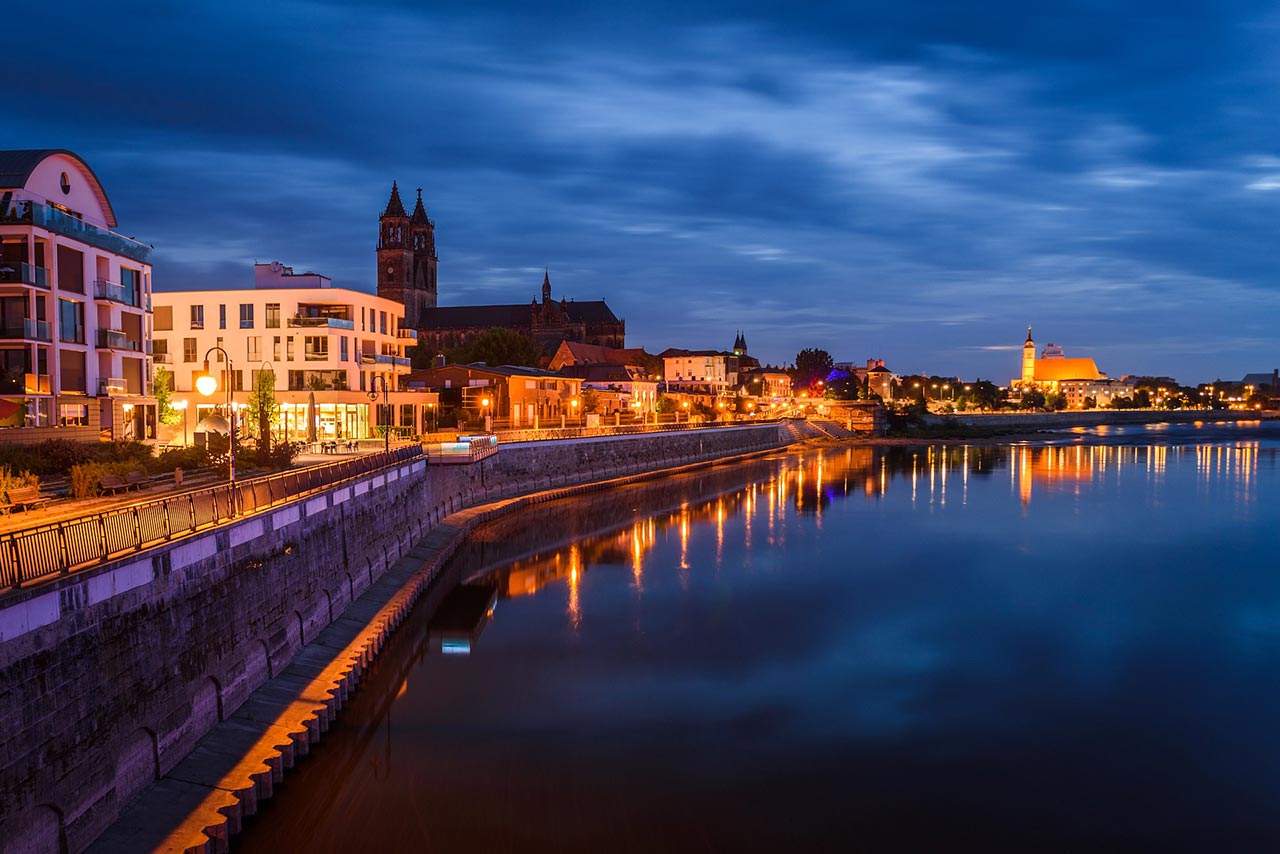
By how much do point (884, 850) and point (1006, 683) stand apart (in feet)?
33.6

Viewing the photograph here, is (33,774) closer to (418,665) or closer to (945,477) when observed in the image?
(418,665)

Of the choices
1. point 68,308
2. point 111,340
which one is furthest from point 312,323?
point 68,308

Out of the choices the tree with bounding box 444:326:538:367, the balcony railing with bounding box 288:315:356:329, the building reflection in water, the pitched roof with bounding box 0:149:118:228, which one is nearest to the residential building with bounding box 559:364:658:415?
the tree with bounding box 444:326:538:367

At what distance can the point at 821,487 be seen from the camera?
72.9 metres

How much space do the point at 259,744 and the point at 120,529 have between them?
4.63 meters

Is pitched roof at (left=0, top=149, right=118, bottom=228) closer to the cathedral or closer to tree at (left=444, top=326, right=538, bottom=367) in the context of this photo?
tree at (left=444, top=326, right=538, bottom=367)

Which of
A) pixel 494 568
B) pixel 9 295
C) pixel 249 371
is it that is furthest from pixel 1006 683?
pixel 249 371

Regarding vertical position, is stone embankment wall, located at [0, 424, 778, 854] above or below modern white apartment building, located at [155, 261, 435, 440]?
below

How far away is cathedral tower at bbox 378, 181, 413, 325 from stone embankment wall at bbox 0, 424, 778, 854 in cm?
15036

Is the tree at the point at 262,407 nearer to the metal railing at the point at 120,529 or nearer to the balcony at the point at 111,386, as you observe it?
the balcony at the point at 111,386

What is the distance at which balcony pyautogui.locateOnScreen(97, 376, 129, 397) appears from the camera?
129 feet

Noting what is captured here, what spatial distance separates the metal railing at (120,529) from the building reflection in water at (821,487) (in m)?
12.9

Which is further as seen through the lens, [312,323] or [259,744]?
[312,323]

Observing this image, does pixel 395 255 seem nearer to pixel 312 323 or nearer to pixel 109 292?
pixel 312 323
